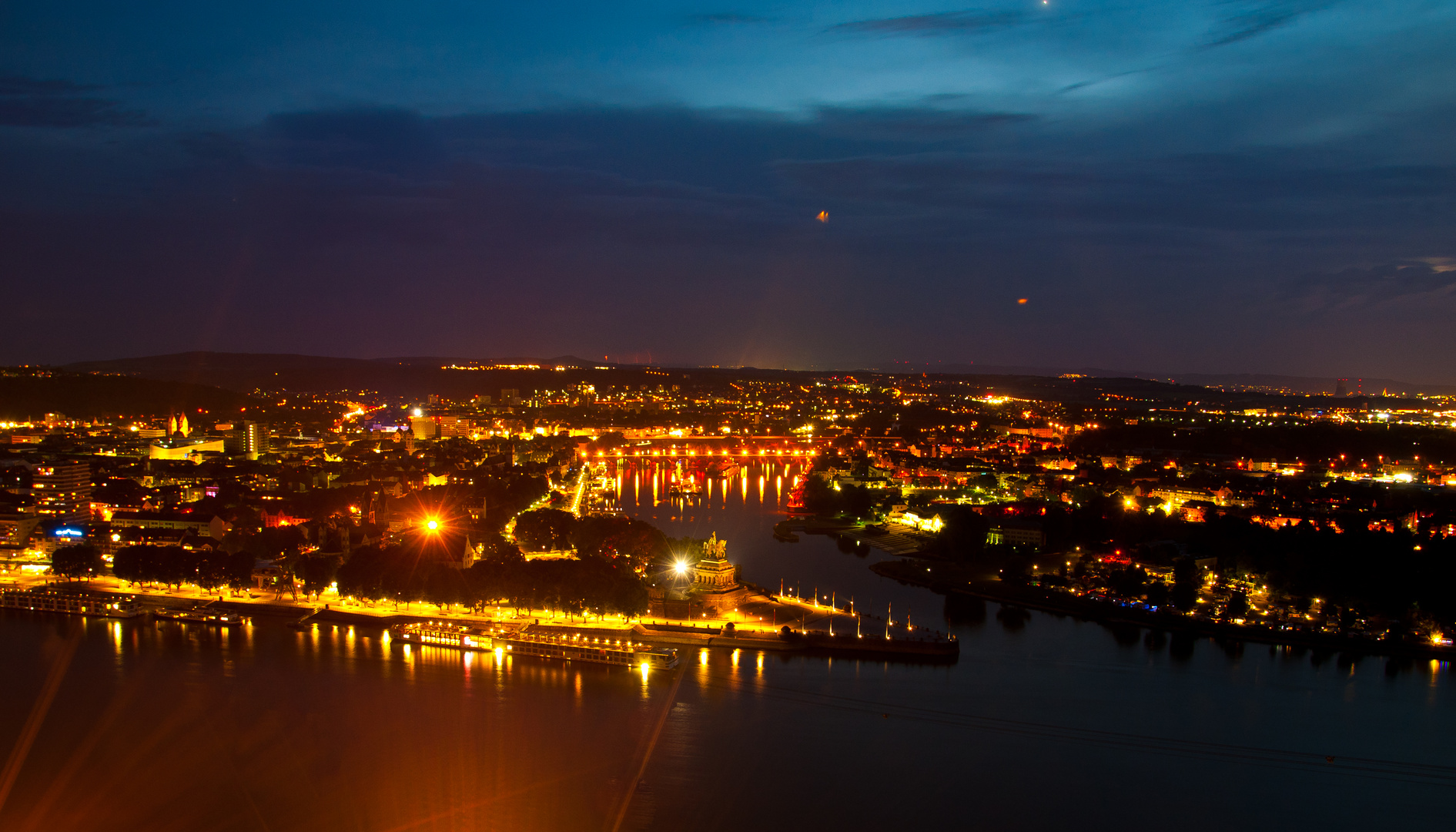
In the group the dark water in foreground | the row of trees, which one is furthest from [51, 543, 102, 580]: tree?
the row of trees

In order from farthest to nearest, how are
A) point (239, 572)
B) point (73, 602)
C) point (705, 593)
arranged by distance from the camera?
point (239, 572) → point (73, 602) → point (705, 593)

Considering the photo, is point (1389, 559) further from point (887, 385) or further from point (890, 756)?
point (887, 385)

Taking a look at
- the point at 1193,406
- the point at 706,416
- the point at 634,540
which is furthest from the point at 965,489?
the point at 1193,406

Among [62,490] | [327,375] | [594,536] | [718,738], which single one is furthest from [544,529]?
[327,375]

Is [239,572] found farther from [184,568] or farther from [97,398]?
[97,398]

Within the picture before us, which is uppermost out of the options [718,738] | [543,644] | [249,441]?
[249,441]

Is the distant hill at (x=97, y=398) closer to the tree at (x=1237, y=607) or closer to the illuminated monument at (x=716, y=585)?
the illuminated monument at (x=716, y=585)

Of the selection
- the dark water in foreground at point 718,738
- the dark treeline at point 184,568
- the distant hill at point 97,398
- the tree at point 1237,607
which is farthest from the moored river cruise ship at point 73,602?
the distant hill at point 97,398
